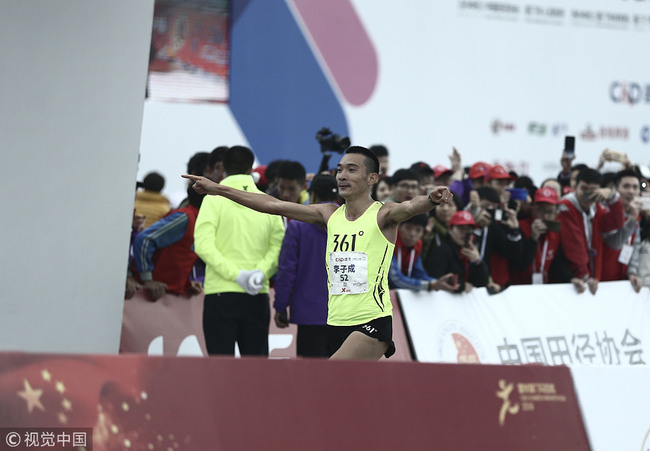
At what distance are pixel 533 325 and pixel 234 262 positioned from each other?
11.8 feet

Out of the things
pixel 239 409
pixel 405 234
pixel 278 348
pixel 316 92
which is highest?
pixel 316 92

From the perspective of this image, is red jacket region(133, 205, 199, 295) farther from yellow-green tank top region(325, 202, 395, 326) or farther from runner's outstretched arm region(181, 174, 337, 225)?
yellow-green tank top region(325, 202, 395, 326)

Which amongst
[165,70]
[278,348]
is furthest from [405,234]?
[165,70]

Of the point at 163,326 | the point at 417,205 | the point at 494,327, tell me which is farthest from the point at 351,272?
the point at 494,327

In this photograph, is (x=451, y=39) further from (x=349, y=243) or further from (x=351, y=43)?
(x=349, y=243)

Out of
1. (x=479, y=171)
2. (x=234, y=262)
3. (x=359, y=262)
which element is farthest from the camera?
(x=479, y=171)

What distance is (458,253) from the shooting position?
9.17 metres

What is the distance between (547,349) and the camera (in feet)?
31.1

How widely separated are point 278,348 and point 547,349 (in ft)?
8.81

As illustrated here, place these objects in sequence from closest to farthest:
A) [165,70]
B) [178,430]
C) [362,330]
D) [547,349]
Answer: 1. [178,430]
2. [362,330]
3. [547,349]
4. [165,70]

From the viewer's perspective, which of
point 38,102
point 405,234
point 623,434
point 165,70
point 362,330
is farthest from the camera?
point 165,70

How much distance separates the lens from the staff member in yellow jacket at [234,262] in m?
7.22

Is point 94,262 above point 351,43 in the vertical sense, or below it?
below

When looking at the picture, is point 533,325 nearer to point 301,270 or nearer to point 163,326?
point 301,270
